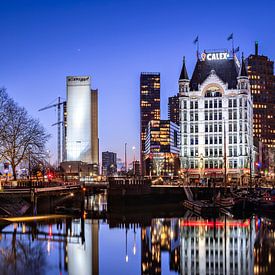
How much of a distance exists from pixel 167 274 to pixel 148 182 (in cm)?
A: 7674

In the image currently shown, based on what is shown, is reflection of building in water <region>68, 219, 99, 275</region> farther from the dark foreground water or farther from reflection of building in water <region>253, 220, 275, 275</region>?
reflection of building in water <region>253, 220, 275, 275</region>

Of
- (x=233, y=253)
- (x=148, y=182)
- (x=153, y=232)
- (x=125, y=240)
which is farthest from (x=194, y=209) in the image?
(x=233, y=253)

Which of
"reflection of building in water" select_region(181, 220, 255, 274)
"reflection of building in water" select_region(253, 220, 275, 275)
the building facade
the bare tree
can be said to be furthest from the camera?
the building facade

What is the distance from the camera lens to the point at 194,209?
4065 inches

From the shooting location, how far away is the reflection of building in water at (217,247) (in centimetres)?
5084

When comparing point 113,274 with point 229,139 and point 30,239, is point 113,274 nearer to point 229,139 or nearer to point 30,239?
point 30,239

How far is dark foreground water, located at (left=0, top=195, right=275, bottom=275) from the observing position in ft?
163

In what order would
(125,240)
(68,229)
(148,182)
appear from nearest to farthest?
(125,240) → (68,229) → (148,182)

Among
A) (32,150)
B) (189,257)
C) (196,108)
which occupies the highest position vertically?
(196,108)

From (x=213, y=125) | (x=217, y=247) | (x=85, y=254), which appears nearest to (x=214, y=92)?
(x=213, y=125)

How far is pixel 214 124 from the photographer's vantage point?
183 metres

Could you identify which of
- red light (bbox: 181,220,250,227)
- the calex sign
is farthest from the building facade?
red light (bbox: 181,220,250,227)

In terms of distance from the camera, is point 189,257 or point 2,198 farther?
point 2,198

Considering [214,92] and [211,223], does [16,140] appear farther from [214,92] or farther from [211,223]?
[214,92]
